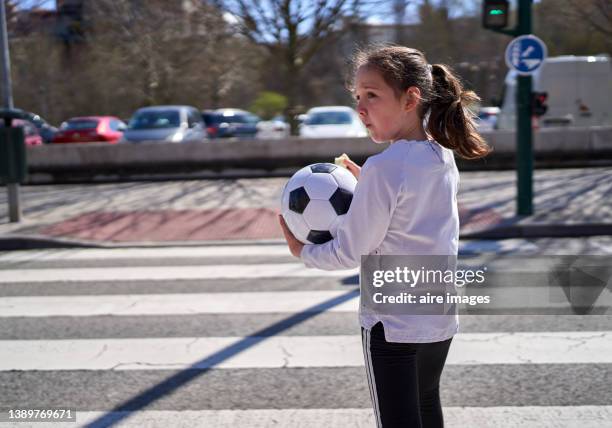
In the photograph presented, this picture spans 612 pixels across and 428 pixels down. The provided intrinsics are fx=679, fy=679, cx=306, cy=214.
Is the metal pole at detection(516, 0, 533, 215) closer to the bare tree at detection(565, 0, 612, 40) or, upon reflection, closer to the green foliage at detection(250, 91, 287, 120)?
the bare tree at detection(565, 0, 612, 40)

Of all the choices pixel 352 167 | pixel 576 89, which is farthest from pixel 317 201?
pixel 576 89

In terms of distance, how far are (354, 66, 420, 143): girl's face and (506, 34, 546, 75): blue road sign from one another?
7821 mm

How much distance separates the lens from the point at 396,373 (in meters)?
2.13

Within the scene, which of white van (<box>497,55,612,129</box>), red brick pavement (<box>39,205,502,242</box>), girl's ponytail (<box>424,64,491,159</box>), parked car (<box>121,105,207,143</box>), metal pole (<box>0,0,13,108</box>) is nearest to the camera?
→ girl's ponytail (<box>424,64,491,159</box>)

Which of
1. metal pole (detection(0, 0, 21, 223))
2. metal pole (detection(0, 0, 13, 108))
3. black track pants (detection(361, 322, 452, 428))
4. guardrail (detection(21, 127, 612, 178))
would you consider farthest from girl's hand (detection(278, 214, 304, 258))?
guardrail (detection(21, 127, 612, 178))

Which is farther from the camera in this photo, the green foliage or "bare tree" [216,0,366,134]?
the green foliage

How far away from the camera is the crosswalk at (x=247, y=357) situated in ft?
12.3

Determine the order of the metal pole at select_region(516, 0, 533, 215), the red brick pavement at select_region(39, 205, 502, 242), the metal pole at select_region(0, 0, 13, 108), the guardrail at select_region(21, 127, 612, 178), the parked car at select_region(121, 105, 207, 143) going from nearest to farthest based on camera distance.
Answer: the red brick pavement at select_region(39, 205, 502, 242)
the metal pole at select_region(516, 0, 533, 215)
the metal pole at select_region(0, 0, 13, 108)
the guardrail at select_region(21, 127, 612, 178)
the parked car at select_region(121, 105, 207, 143)

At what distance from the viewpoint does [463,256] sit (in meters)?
7.80

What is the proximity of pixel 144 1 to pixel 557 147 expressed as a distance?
20.6 metres

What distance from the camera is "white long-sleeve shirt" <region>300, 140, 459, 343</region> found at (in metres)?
2.03

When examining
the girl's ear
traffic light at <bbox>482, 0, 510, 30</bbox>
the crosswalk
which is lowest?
the crosswalk

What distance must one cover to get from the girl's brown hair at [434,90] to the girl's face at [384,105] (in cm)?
2

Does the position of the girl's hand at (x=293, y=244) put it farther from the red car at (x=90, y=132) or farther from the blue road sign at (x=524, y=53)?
the red car at (x=90, y=132)
